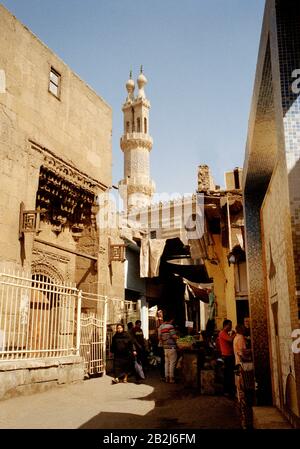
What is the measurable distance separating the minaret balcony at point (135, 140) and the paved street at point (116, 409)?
4017 centimetres

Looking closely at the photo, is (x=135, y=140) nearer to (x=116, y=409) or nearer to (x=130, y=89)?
(x=130, y=89)

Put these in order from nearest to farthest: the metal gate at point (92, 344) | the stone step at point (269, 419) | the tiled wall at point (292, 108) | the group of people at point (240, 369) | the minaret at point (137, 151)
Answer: the tiled wall at point (292, 108)
the stone step at point (269, 419)
the group of people at point (240, 369)
the metal gate at point (92, 344)
the minaret at point (137, 151)

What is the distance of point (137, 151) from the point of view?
46.9 meters

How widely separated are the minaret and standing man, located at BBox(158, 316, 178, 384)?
3225cm

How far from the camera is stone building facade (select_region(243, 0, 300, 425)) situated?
2.74 m

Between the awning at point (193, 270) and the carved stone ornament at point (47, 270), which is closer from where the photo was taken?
the carved stone ornament at point (47, 270)

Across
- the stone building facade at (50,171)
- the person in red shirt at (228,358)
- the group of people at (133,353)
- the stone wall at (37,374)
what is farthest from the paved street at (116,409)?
the group of people at (133,353)

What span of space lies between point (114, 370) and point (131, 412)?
457cm

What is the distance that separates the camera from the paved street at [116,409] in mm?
5207

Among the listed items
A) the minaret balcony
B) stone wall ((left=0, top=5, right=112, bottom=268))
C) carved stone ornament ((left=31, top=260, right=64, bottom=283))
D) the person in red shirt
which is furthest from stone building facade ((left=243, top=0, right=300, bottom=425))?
the minaret balcony

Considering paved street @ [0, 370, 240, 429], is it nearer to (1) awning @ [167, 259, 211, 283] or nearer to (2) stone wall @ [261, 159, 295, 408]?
(2) stone wall @ [261, 159, 295, 408]

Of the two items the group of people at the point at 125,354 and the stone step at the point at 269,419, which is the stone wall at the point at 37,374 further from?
the stone step at the point at 269,419

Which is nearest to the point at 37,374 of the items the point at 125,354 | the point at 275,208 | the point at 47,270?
the point at 125,354

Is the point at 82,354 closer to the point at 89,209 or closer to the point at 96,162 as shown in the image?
the point at 89,209
